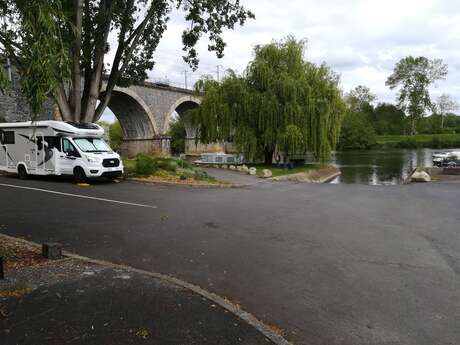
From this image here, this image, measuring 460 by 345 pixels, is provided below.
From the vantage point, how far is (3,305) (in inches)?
159

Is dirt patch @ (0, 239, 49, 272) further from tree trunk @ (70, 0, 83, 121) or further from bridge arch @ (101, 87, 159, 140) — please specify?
bridge arch @ (101, 87, 159, 140)

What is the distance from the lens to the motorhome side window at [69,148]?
15730mm

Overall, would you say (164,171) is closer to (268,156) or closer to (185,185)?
(185,185)

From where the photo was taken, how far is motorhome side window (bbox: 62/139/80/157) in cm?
1573

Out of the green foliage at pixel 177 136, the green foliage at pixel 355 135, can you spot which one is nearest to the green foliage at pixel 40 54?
the green foliage at pixel 177 136

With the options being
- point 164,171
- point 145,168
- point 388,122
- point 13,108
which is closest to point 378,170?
point 164,171

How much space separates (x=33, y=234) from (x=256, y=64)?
2208cm

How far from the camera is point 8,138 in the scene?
1747cm

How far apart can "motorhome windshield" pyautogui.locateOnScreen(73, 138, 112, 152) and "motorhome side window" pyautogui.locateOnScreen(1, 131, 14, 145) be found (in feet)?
11.4

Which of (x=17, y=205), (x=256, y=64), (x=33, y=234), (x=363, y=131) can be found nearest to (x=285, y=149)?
(x=256, y=64)

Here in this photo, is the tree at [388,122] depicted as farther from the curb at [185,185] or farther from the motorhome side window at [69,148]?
the motorhome side window at [69,148]

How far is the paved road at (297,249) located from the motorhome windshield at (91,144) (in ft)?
9.68

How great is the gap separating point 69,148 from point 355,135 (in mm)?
75299

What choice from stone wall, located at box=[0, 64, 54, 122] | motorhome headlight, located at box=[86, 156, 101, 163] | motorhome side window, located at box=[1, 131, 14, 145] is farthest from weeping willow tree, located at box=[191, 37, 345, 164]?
motorhome side window, located at box=[1, 131, 14, 145]
